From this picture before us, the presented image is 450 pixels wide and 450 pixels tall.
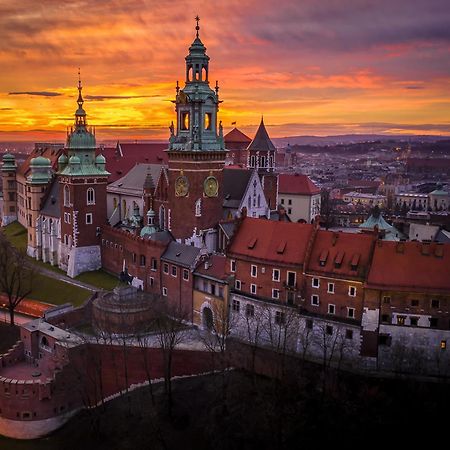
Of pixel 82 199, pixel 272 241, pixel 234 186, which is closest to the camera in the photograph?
pixel 272 241

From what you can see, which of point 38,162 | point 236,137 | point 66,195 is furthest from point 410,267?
point 236,137

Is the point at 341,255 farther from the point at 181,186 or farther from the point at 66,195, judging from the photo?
the point at 66,195

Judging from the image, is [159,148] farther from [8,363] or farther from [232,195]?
[8,363]

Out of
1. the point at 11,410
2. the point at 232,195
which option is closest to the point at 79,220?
the point at 232,195

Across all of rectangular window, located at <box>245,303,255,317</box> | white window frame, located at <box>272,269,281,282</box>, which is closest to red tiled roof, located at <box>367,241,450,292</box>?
white window frame, located at <box>272,269,281,282</box>

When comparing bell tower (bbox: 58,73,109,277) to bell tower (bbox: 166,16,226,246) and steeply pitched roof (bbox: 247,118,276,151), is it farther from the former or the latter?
steeply pitched roof (bbox: 247,118,276,151)

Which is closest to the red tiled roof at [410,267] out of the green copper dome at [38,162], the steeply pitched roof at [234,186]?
the steeply pitched roof at [234,186]
